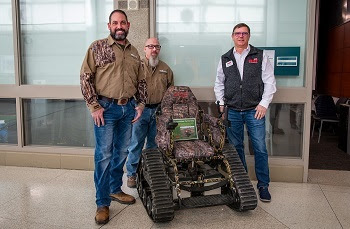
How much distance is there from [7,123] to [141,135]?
2.14 metres

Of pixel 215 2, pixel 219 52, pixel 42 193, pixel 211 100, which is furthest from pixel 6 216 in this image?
pixel 215 2

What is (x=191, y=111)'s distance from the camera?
11.8ft

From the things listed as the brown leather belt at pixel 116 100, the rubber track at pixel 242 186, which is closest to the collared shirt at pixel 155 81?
the brown leather belt at pixel 116 100

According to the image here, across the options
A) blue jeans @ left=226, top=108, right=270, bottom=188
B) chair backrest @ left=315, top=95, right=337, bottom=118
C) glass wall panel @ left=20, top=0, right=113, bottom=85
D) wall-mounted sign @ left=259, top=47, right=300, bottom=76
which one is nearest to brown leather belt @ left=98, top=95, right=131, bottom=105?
blue jeans @ left=226, top=108, right=270, bottom=188

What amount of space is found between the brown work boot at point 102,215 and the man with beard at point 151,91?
842 millimetres

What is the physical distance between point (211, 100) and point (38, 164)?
2.35 meters

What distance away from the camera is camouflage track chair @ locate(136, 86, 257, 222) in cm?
301

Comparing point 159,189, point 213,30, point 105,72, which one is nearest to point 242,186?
point 159,189

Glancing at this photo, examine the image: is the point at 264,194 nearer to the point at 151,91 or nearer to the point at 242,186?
the point at 242,186

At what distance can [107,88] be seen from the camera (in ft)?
10.2

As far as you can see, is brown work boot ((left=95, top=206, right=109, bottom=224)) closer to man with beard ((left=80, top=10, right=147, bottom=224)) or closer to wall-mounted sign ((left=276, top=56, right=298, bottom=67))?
man with beard ((left=80, top=10, right=147, bottom=224))

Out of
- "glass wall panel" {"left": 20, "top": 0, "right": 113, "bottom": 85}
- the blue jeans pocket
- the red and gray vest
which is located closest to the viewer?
the blue jeans pocket

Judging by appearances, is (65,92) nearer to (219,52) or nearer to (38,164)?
(38,164)

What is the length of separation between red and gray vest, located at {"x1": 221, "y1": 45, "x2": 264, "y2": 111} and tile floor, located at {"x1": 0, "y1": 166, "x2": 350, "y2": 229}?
100 centimetres
